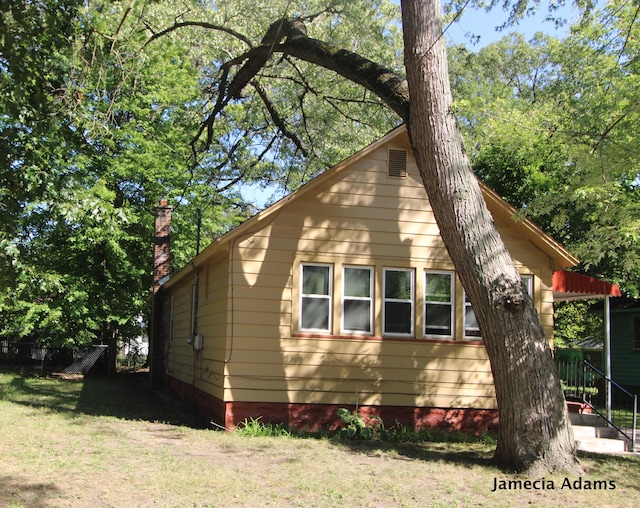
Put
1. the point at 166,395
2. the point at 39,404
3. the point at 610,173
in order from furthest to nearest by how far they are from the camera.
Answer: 1. the point at 166,395
2. the point at 39,404
3. the point at 610,173

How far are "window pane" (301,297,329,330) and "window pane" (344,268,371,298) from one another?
20.6 inches

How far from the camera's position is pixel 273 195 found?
32031 mm

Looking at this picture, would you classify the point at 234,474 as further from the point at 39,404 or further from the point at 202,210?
the point at 202,210

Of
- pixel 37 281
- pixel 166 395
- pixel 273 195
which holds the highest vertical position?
pixel 273 195

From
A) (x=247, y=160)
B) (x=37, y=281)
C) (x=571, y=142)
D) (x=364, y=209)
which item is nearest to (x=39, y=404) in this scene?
(x=37, y=281)

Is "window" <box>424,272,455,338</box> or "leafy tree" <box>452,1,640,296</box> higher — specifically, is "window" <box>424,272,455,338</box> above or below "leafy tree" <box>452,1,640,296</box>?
below

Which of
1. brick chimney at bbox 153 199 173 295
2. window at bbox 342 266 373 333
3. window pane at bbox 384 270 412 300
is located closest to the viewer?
window at bbox 342 266 373 333

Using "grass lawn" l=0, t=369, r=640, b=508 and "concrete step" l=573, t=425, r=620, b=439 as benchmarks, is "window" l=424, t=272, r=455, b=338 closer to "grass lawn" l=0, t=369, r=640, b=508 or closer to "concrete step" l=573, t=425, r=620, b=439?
"grass lawn" l=0, t=369, r=640, b=508

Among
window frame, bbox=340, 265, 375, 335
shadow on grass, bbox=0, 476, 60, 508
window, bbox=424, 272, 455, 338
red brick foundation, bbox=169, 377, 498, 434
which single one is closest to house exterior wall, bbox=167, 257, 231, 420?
red brick foundation, bbox=169, 377, 498, 434

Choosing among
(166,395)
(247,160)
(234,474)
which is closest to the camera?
(234,474)

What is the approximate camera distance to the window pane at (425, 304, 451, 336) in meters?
12.4

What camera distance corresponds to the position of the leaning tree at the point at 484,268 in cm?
828

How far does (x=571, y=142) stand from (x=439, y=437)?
19.6ft

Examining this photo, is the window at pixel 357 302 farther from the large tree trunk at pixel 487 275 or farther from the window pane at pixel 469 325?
the large tree trunk at pixel 487 275
